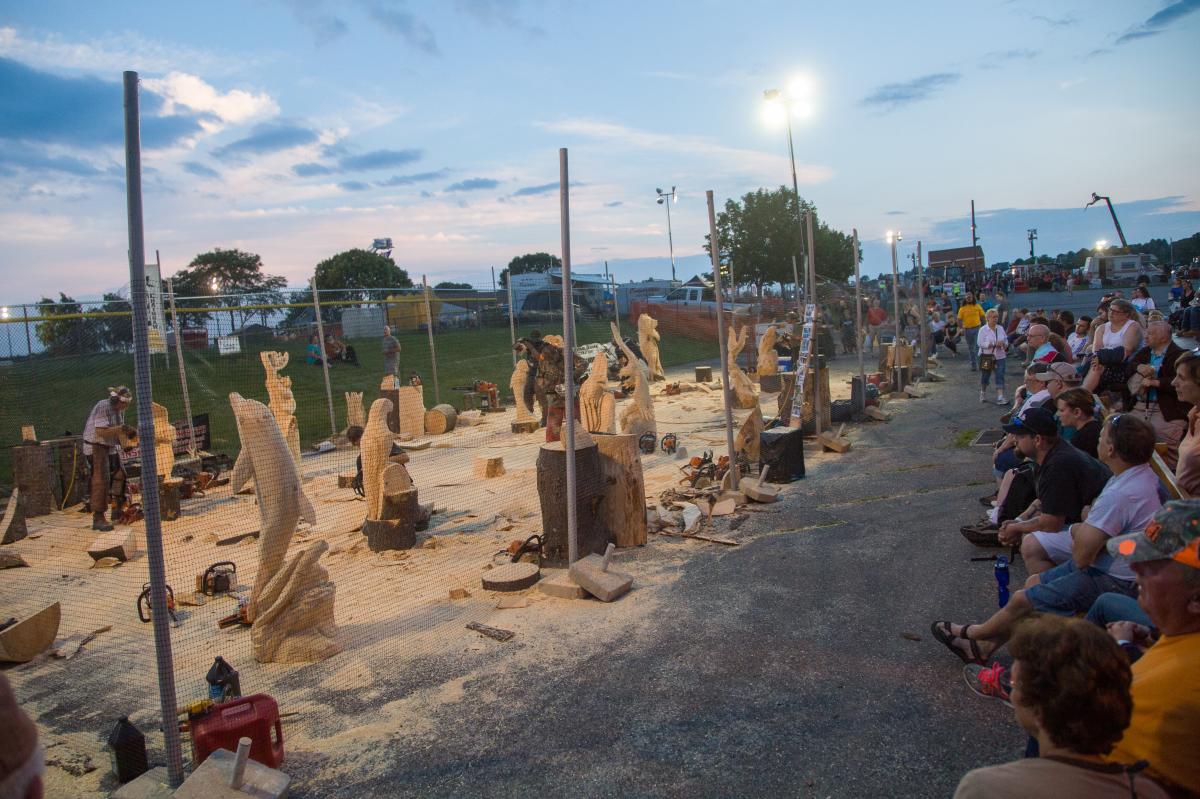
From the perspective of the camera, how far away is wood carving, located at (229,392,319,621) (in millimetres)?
5191

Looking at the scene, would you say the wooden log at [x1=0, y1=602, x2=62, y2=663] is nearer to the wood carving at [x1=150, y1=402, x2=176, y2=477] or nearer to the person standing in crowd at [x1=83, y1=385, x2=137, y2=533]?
the person standing in crowd at [x1=83, y1=385, x2=137, y2=533]

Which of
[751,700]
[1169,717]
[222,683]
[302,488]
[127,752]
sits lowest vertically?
[751,700]

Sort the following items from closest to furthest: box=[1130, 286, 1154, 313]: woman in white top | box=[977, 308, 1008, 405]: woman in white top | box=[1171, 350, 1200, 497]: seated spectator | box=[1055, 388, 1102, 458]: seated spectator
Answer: box=[1171, 350, 1200, 497]: seated spectator < box=[1055, 388, 1102, 458]: seated spectator < box=[977, 308, 1008, 405]: woman in white top < box=[1130, 286, 1154, 313]: woman in white top

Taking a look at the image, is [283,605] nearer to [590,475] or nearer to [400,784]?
[400,784]

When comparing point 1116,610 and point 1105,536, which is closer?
point 1116,610

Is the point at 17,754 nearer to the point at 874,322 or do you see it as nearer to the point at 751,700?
the point at 751,700

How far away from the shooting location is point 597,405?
10.0 m

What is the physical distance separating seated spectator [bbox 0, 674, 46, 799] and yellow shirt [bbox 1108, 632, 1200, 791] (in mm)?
2857

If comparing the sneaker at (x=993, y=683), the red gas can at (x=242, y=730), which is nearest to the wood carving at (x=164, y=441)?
the red gas can at (x=242, y=730)

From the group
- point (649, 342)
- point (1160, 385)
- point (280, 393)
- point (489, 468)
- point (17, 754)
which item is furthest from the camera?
point (649, 342)

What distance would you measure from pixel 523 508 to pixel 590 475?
7.00ft

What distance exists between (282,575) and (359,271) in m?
42.3

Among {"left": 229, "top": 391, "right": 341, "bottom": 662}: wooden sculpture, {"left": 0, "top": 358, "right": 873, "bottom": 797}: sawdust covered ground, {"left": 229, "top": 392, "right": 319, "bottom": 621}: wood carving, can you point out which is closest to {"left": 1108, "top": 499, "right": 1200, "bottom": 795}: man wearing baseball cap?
{"left": 0, "top": 358, "right": 873, "bottom": 797}: sawdust covered ground

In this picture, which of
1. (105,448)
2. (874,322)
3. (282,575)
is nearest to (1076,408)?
(282,575)
